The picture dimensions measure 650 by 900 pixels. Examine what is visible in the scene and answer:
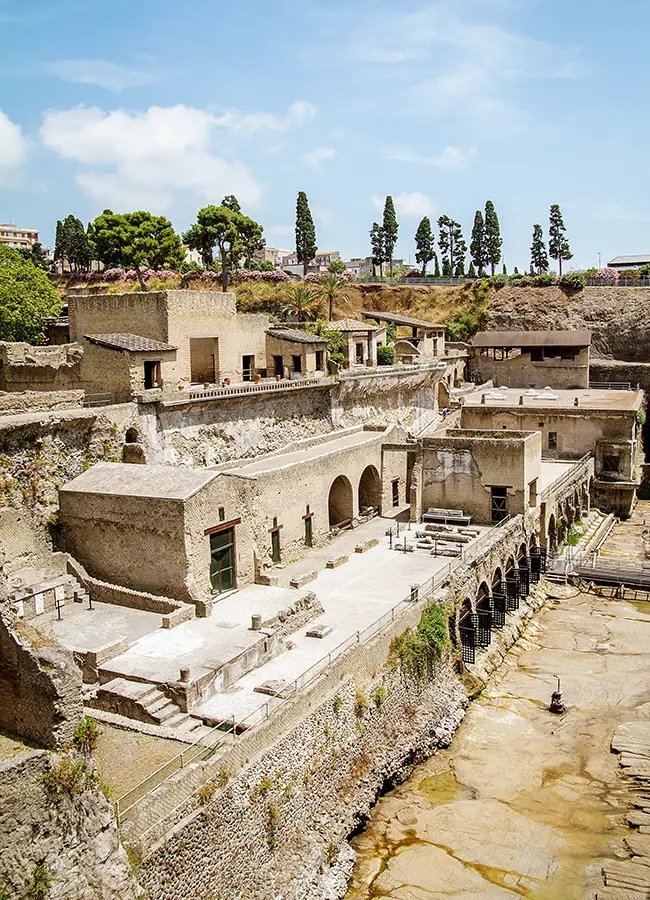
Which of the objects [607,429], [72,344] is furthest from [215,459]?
[607,429]

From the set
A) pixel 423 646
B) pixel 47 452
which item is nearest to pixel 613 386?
pixel 423 646

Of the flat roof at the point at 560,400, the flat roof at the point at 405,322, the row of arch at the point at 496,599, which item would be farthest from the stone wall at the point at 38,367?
the flat roof at the point at 405,322

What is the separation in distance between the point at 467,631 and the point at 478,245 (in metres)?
71.4

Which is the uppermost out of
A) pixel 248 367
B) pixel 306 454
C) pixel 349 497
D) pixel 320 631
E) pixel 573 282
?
pixel 573 282

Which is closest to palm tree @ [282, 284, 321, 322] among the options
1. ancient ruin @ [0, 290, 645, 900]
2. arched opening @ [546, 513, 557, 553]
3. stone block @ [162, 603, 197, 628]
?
ancient ruin @ [0, 290, 645, 900]

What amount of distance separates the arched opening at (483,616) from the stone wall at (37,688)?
1712 cm

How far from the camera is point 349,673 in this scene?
2009 centimetres

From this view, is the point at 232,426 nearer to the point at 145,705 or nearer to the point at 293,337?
the point at 293,337

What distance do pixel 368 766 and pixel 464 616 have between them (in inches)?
348

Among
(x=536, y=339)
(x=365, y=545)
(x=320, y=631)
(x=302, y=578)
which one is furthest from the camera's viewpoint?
(x=536, y=339)

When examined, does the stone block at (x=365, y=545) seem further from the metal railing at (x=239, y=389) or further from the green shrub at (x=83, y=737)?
the green shrub at (x=83, y=737)

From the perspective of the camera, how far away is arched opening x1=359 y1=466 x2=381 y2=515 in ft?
120

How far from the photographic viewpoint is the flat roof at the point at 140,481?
22719 mm

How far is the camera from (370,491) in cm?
Result: 3712
